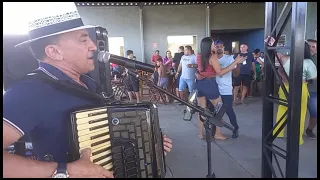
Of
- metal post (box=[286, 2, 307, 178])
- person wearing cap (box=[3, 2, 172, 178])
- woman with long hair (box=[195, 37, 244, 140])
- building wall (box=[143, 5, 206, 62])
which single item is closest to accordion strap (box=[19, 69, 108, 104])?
person wearing cap (box=[3, 2, 172, 178])

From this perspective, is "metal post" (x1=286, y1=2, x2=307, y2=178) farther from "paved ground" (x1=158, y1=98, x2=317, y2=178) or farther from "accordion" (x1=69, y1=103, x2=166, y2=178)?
"accordion" (x1=69, y1=103, x2=166, y2=178)

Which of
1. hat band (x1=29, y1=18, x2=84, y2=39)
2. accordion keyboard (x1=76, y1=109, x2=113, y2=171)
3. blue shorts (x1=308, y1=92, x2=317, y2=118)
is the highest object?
hat band (x1=29, y1=18, x2=84, y2=39)

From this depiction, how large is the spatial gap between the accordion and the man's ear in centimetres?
29

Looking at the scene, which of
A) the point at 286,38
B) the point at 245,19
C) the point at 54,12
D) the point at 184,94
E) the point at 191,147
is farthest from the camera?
the point at 245,19

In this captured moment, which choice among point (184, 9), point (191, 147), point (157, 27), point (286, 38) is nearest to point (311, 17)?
point (286, 38)

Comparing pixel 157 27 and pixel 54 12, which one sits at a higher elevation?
pixel 157 27

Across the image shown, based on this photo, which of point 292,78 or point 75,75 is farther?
point 292,78

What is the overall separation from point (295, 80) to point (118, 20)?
8.67 metres

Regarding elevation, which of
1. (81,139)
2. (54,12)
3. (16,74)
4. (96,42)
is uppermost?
(54,12)

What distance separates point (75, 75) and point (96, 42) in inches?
7.6

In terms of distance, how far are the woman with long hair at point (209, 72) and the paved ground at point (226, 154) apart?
59 centimetres

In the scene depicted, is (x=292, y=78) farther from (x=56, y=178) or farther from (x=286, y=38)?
(x=286, y=38)

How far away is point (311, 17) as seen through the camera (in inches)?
348

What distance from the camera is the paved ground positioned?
2.90 m
